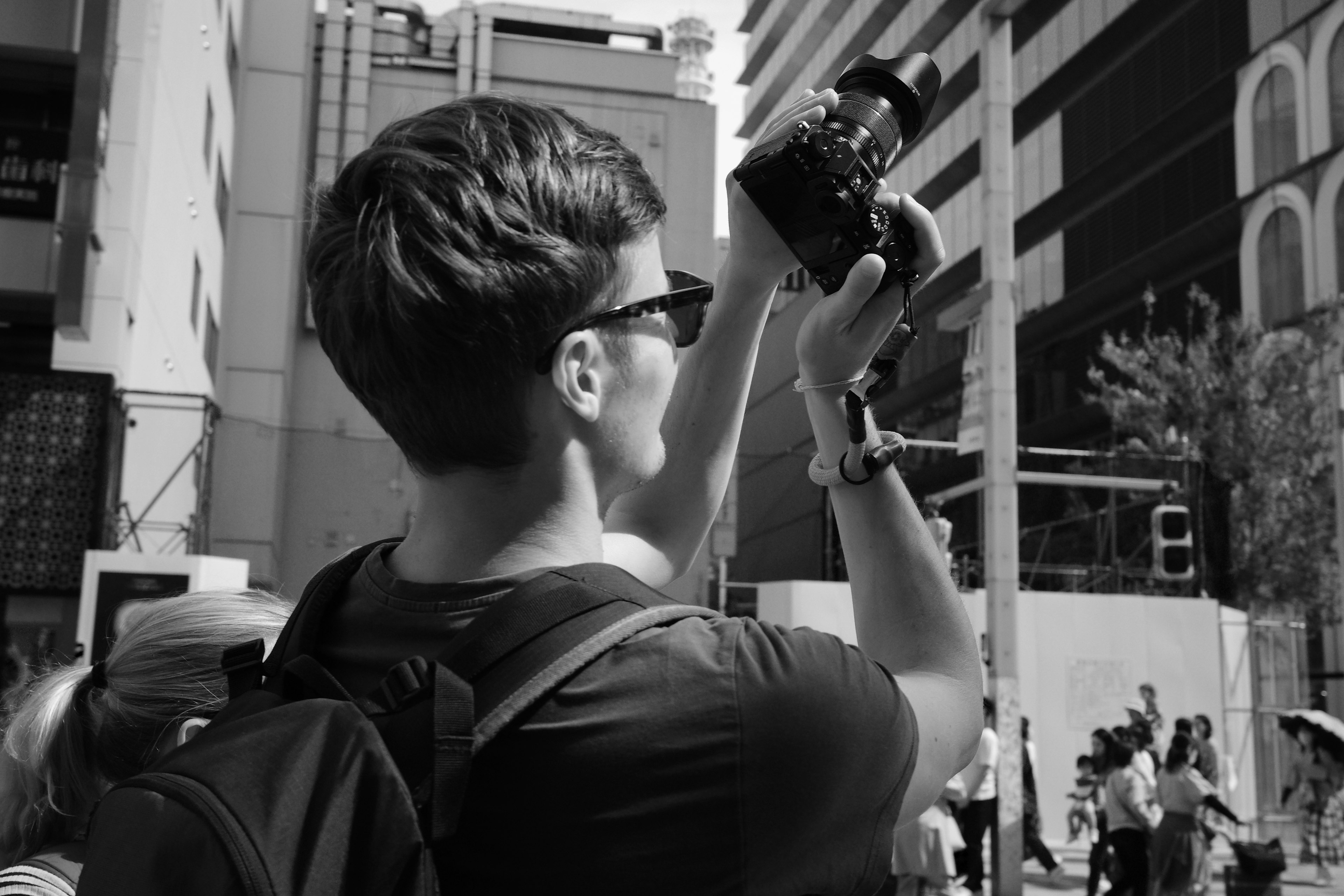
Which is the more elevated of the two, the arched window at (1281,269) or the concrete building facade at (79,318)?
the arched window at (1281,269)

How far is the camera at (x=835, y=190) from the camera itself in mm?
1357

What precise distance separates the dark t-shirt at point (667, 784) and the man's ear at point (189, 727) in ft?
3.50

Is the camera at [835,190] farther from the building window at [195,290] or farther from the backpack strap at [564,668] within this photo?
the building window at [195,290]

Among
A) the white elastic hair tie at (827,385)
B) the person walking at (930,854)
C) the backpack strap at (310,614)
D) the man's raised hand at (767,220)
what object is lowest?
the person walking at (930,854)

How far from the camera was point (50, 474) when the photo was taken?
44.7ft

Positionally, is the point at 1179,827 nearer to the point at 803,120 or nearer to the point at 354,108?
the point at 803,120

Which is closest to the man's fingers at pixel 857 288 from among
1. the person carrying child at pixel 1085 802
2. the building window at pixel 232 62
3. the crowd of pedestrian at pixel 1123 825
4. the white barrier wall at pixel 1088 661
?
the crowd of pedestrian at pixel 1123 825

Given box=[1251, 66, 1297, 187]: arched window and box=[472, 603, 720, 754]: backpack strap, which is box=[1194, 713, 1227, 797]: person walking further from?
box=[1251, 66, 1297, 187]: arched window

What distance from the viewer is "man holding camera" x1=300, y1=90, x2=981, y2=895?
1033 millimetres

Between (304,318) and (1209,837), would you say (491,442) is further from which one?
(304,318)

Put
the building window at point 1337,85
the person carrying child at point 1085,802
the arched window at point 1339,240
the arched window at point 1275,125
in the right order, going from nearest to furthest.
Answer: the person carrying child at point 1085,802, the arched window at point 1339,240, the building window at point 1337,85, the arched window at point 1275,125

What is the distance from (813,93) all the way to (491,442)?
56cm

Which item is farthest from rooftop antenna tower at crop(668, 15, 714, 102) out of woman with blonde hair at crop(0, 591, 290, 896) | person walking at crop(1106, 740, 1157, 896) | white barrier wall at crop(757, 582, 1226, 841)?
woman with blonde hair at crop(0, 591, 290, 896)

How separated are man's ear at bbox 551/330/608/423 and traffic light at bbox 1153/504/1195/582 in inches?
494
